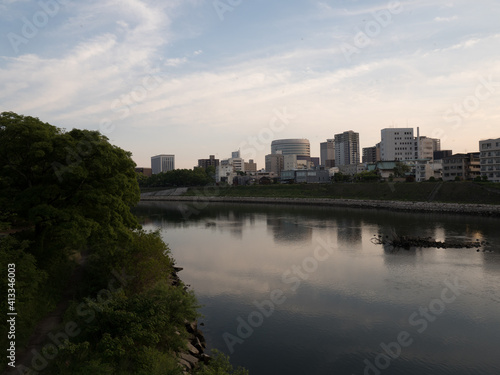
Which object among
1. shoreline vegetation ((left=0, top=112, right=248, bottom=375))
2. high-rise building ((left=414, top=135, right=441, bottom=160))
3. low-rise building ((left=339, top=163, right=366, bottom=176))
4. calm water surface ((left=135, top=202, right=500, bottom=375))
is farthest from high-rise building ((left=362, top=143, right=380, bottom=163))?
shoreline vegetation ((left=0, top=112, right=248, bottom=375))

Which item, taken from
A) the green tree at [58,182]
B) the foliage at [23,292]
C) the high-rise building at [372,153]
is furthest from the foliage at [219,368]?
the high-rise building at [372,153]

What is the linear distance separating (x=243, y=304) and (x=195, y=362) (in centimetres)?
775

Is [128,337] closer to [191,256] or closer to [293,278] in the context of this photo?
[293,278]

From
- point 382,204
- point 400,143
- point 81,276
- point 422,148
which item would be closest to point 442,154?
point 422,148

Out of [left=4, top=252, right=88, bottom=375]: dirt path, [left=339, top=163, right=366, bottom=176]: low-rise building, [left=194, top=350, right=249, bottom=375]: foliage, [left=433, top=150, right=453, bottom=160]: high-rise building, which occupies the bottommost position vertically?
[left=194, top=350, right=249, bottom=375]: foliage

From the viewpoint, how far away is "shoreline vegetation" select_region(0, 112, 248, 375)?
1109 centimetres

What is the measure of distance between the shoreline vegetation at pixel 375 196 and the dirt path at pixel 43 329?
58702 millimetres

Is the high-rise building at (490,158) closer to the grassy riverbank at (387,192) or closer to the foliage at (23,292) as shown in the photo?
the grassy riverbank at (387,192)

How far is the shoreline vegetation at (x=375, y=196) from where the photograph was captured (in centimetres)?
6134

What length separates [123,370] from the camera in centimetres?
1058

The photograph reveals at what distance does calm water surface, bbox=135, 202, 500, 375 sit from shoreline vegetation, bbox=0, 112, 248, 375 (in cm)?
316

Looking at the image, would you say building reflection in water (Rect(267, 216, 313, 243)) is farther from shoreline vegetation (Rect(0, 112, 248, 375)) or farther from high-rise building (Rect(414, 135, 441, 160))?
high-rise building (Rect(414, 135, 441, 160))

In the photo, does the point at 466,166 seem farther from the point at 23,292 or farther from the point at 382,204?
the point at 23,292

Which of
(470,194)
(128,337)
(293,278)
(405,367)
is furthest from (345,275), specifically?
(470,194)
